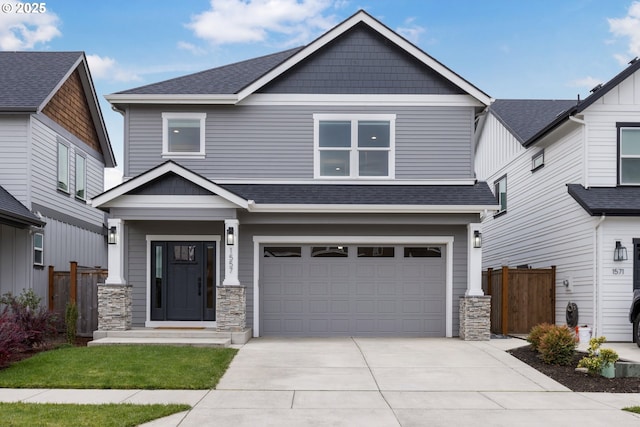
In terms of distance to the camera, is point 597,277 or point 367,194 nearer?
point 597,277

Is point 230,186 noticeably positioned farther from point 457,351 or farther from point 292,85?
point 457,351

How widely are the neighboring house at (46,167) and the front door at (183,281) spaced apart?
323 centimetres

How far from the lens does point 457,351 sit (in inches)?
524

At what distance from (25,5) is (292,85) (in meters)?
7.19

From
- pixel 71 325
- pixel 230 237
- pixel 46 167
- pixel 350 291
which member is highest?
pixel 46 167

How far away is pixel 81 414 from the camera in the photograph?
25.2 feet

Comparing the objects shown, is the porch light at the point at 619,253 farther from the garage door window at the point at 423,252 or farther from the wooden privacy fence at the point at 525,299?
the garage door window at the point at 423,252

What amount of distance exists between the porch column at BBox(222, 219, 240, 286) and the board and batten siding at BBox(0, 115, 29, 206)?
5568 mm

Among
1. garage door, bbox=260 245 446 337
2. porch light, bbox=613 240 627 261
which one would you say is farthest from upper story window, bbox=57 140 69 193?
porch light, bbox=613 240 627 261

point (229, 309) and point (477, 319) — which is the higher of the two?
point (229, 309)

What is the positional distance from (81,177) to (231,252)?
27.4ft

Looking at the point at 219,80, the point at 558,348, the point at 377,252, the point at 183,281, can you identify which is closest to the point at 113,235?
the point at 183,281

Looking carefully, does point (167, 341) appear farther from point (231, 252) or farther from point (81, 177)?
point (81, 177)

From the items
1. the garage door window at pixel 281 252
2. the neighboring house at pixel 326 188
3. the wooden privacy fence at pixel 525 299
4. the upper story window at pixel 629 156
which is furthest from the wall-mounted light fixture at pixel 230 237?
the upper story window at pixel 629 156
